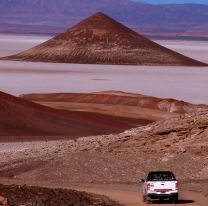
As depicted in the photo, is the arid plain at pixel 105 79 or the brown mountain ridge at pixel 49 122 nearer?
the brown mountain ridge at pixel 49 122

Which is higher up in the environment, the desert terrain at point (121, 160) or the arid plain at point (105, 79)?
the arid plain at point (105, 79)

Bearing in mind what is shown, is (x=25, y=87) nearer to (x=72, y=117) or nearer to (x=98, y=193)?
(x=72, y=117)

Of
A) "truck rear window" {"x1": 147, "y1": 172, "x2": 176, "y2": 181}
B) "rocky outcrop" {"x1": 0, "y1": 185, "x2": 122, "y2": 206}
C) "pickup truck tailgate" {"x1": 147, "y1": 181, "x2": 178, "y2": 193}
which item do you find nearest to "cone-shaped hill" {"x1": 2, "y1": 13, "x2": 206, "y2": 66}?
"rocky outcrop" {"x1": 0, "y1": 185, "x2": 122, "y2": 206}

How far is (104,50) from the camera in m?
108

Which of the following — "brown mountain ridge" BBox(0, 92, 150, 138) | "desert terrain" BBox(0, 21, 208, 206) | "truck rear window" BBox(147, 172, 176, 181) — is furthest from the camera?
"brown mountain ridge" BBox(0, 92, 150, 138)

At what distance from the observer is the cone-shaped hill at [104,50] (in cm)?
10600

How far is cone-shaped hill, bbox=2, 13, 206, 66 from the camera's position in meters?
106

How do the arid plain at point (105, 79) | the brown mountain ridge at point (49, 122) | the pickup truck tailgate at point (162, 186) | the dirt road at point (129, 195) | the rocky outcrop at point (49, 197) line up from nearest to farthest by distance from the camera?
1. the rocky outcrop at point (49, 197)
2. the pickup truck tailgate at point (162, 186)
3. the dirt road at point (129, 195)
4. the brown mountain ridge at point (49, 122)
5. the arid plain at point (105, 79)

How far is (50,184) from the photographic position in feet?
77.1

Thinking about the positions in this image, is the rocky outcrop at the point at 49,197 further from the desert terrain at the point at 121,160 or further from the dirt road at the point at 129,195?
the desert terrain at the point at 121,160

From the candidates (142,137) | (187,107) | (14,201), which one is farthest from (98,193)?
(187,107)

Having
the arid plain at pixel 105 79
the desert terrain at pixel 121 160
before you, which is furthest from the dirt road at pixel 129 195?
the arid plain at pixel 105 79

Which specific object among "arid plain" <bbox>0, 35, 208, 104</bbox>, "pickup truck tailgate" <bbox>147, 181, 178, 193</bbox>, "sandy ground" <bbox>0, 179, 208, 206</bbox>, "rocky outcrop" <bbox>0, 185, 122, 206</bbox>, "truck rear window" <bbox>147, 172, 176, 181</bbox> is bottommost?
"sandy ground" <bbox>0, 179, 208, 206</bbox>

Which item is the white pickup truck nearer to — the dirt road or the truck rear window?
the truck rear window
